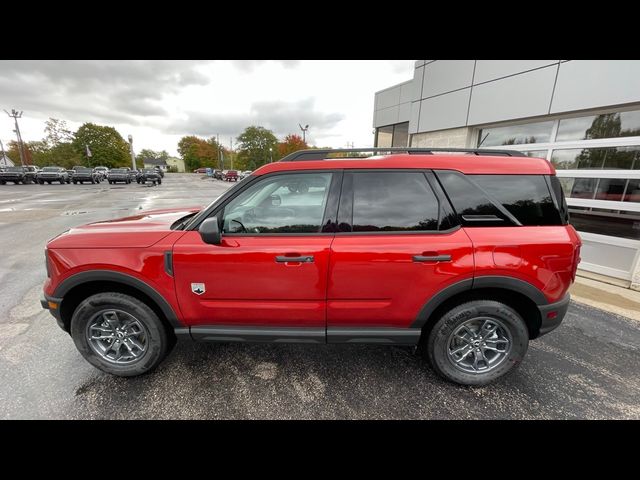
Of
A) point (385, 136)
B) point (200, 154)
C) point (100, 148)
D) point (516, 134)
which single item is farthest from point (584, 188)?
point (200, 154)

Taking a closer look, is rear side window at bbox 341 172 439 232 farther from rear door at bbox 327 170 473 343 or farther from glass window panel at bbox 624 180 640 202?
glass window panel at bbox 624 180 640 202

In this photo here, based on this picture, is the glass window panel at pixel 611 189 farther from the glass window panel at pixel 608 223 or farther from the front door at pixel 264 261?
the front door at pixel 264 261

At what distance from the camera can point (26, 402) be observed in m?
2.13

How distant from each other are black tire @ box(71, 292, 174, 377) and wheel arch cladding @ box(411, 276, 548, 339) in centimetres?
215

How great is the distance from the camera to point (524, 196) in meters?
2.18

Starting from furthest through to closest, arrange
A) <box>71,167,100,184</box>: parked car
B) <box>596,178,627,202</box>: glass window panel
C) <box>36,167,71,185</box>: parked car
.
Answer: <box>71,167,100,184</box>: parked car, <box>36,167,71,185</box>: parked car, <box>596,178,627,202</box>: glass window panel

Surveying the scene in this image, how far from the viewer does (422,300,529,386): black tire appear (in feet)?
7.44

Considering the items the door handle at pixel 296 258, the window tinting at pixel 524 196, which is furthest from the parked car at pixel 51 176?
the window tinting at pixel 524 196

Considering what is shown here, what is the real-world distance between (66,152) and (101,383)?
237ft

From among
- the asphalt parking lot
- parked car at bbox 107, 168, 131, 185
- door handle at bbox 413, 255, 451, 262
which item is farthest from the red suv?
parked car at bbox 107, 168, 131, 185

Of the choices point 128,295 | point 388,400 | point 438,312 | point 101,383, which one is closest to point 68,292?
point 128,295

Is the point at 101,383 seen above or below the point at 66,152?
below

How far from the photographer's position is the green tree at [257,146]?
2753 inches
